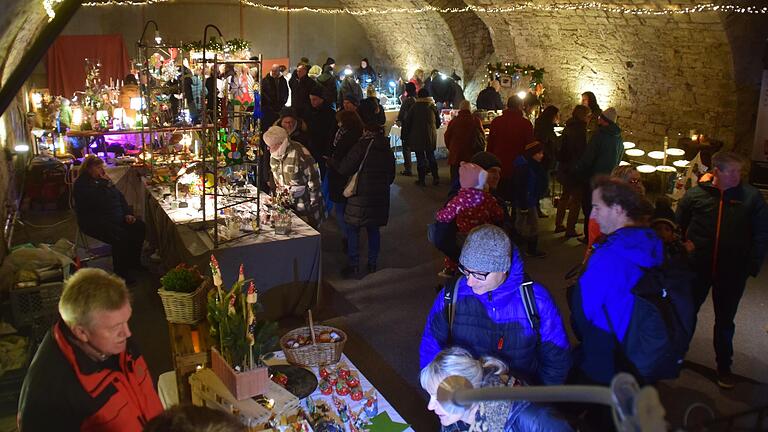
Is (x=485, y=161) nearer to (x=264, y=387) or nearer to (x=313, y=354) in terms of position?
(x=313, y=354)

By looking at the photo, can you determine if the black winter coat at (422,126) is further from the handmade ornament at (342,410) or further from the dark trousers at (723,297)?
the handmade ornament at (342,410)

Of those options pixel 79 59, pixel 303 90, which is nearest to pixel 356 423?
pixel 303 90

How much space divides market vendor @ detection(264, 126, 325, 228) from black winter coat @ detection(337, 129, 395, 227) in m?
0.31

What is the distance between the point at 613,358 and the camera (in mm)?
3215

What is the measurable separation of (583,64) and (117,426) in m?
9.83

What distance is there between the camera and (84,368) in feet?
8.05

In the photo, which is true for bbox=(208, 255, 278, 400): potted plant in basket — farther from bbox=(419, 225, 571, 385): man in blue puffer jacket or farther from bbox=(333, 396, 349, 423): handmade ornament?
bbox=(419, 225, 571, 385): man in blue puffer jacket

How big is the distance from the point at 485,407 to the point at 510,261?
2.54ft

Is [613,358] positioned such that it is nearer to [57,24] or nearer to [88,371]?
[88,371]

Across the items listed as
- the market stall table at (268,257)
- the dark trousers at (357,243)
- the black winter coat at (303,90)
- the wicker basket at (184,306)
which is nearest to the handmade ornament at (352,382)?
the wicker basket at (184,306)

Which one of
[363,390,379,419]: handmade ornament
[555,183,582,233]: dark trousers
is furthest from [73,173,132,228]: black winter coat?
[555,183,582,233]: dark trousers

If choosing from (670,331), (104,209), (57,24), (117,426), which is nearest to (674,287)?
(670,331)

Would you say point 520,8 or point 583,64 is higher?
point 520,8

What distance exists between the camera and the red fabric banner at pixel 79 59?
1263cm
